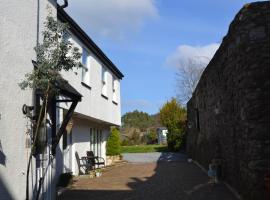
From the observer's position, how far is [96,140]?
70.3ft

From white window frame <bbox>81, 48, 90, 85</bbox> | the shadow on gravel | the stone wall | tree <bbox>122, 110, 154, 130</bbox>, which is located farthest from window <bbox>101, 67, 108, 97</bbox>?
tree <bbox>122, 110, 154, 130</bbox>

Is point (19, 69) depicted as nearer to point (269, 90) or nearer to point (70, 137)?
point (269, 90)

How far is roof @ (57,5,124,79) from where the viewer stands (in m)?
13.3

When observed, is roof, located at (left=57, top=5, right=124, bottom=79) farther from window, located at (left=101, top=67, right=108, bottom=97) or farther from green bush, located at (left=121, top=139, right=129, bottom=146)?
green bush, located at (left=121, top=139, right=129, bottom=146)

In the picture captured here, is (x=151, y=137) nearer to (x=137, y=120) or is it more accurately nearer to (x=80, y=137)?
Result: (x=137, y=120)

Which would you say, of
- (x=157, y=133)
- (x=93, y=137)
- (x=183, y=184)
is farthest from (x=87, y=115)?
(x=157, y=133)

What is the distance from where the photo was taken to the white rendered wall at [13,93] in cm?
682

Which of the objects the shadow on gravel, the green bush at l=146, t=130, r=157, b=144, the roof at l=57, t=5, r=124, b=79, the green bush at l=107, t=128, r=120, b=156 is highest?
the roof at l=57, t=5, r=124, b=79

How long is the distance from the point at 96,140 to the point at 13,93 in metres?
14.4

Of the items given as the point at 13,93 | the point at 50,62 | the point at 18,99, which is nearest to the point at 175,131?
the point at 18,99

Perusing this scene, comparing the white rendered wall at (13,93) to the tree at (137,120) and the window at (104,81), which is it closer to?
the window at (104,81)

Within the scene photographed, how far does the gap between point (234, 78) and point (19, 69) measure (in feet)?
16.2

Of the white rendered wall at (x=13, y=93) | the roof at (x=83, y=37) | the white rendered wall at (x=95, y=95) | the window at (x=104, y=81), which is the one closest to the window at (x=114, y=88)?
the white rendered wall at (x=95, y=95)

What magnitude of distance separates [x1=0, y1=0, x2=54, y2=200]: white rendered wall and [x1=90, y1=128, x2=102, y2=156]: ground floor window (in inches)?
483
